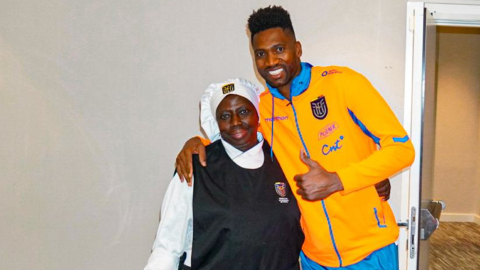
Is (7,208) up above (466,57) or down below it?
below

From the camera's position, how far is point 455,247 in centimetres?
549

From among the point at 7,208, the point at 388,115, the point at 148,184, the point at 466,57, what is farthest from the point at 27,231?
the point at 466,57

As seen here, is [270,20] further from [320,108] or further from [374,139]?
[374,139]

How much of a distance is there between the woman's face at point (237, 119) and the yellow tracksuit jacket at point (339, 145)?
15cm

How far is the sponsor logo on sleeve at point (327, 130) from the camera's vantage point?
5.99 ft

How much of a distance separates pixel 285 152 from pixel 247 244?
1.27ft

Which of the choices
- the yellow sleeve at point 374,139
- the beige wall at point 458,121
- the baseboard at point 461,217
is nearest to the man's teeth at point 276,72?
the yellow sleeve at point 374,139

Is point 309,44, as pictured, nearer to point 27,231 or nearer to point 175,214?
point 175,214

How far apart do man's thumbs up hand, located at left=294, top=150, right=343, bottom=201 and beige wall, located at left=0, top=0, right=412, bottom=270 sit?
1251 mm

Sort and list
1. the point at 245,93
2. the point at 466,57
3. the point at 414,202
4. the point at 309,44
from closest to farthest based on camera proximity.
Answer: the point at 245,93 < the point at 414,202 < the point at 309,44 < the point at 466,57

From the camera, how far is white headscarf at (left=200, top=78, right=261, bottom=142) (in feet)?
6.10

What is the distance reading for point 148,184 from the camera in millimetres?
2873

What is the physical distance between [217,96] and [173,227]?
488mm

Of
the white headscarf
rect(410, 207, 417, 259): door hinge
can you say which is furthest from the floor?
the white headscarf
